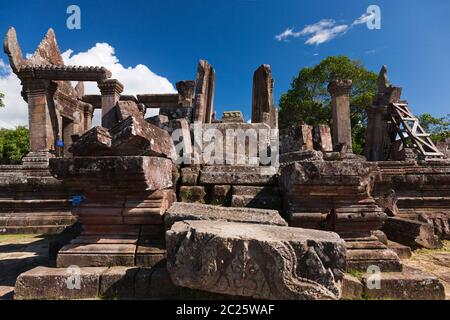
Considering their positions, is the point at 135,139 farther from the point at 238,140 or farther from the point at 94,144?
the point at 238,140

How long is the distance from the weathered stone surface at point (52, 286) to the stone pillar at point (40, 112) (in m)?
9.79

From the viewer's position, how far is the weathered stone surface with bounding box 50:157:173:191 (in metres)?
2.60

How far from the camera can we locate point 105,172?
2633 mm

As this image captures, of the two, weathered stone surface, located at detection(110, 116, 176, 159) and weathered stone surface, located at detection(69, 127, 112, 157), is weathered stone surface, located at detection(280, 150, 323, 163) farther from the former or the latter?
weathered stone surface, located at detection(69, 127, 112, 157)

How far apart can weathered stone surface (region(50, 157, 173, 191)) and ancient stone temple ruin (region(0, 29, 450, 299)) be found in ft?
0.04

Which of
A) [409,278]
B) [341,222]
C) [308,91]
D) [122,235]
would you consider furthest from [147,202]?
[308,91]

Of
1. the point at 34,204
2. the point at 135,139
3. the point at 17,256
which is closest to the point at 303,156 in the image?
the point at 135,139

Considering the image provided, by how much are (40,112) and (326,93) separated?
23.5 meters

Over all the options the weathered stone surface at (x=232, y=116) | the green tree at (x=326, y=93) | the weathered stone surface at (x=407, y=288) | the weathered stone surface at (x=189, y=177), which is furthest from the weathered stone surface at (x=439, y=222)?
the green tree at (x=326, y=93)

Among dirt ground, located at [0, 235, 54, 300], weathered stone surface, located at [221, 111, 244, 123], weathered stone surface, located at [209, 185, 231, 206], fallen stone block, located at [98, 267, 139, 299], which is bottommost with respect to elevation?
dirt ground, located at [0, 235, 54, 300]

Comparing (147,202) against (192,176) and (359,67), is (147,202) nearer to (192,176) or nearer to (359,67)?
(192,176)

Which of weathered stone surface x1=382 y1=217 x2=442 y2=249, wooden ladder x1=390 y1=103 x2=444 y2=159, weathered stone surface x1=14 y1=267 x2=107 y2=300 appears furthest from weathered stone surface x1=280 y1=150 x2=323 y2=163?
wooden ladder x1=390 y1=103 x2=444 y2=159
